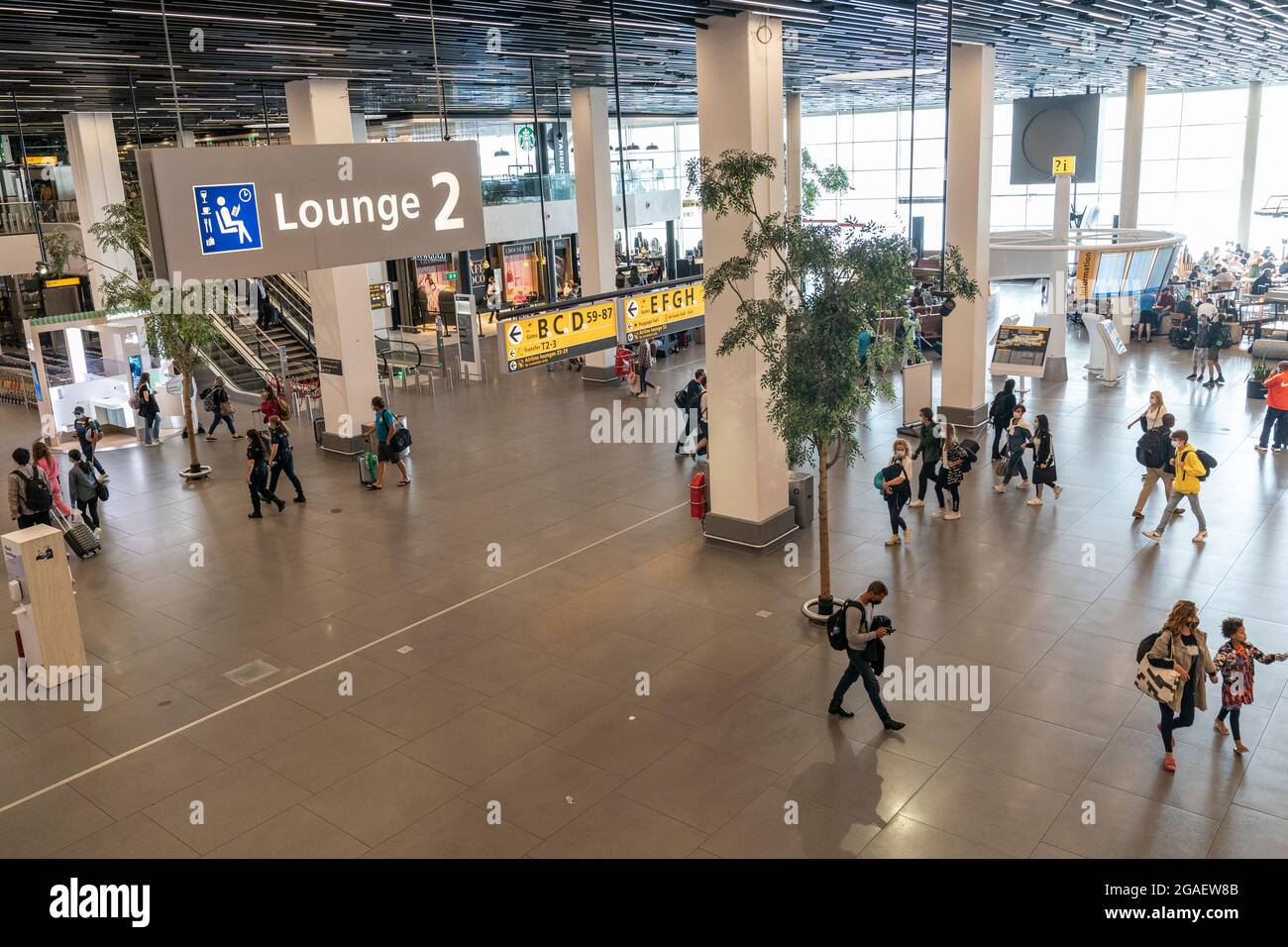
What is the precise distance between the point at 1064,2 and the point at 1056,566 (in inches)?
301

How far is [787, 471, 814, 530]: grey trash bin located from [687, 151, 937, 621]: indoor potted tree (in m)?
3.00

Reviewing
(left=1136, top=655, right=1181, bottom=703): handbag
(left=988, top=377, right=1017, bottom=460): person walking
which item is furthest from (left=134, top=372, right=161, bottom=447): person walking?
(left=1136, top=655, right=1181, bottom=703): handbag

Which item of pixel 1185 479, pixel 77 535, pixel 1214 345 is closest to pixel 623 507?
pixel 1185 479

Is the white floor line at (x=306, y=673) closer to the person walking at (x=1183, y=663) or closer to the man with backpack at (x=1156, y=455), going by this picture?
the man with backpack at (x=1156, y=455)

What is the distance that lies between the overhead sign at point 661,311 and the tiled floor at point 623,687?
9.41 feet

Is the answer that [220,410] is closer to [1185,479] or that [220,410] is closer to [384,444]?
[384,444]

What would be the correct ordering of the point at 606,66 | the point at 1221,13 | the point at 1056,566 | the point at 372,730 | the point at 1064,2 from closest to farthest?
the point at 372,730 < the point at 1056,566 < the point at 1064,2 < the point at 1221,13 < the point at 606,66

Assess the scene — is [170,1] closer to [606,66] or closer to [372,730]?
[372,730]

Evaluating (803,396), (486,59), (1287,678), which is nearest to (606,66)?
(486,59)

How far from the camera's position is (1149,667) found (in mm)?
7750

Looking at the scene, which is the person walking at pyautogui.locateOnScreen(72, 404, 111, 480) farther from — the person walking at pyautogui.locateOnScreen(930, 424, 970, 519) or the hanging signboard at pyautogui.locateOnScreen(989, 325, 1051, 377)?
the hanging signboard at pyautogui.locateOnScreen(989, 325, 1051, 377)

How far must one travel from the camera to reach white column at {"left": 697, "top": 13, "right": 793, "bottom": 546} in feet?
38.5

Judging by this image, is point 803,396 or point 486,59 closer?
point 803,396

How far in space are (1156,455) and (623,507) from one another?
7269mm
